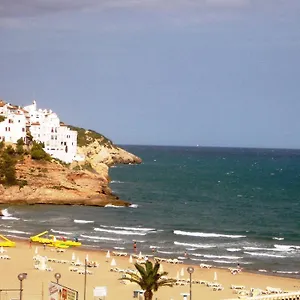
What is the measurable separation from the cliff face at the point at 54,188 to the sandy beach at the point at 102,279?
3153 centimetres

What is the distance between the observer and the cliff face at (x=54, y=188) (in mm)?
84000

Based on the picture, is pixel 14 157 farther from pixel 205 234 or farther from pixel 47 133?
pixel 205 234

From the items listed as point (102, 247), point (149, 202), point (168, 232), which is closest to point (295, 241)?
point (168, 232)

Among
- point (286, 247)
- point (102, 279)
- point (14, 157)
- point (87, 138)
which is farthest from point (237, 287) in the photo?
point (87, 138)

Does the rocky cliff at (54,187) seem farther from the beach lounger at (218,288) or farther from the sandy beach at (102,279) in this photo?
the beach lounger at (218,288)

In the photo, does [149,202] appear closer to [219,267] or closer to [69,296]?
[219,267]

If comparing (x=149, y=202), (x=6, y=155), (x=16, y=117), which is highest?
(x=16, y=117)

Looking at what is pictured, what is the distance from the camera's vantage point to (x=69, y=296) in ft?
82.6

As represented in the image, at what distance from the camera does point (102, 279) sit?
4309cm

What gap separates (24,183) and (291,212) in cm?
3456

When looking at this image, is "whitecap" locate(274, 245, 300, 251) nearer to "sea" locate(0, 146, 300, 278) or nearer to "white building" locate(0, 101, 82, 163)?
"sea" locate(0, 146, 300, 278)

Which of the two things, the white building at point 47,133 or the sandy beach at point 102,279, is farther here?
the white building at point 47,133

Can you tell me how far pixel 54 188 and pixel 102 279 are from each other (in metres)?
43.5

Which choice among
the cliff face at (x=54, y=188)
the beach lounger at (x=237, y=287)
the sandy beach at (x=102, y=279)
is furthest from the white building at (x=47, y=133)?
the beach lounger at (x=237, y=287)
